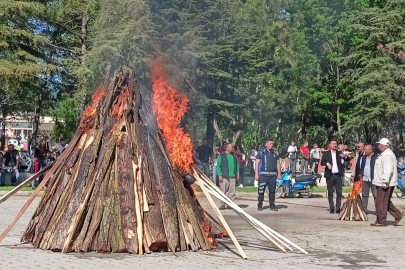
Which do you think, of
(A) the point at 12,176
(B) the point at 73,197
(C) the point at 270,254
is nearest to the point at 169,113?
(B) the point at 73,197

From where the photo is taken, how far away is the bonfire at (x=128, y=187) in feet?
32.2

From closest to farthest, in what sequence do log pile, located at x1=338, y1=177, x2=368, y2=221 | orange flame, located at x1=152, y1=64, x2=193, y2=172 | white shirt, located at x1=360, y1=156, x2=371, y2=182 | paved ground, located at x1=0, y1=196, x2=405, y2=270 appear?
1. paved ground, located at x1=0, y1=196, x2=405, y2=270
2. orange flame, located at x1=152, y1=64, x2=193, y2=172
3. log pile, located at x1=338, y1=177, x2=368, y2=221
4. white shirt, located at x1=360, y1=156, x2=371, y2=182

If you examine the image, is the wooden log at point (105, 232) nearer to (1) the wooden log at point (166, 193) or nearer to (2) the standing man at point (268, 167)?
(1) the wooden log at point (166, 193)

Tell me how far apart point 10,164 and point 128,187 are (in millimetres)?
16479

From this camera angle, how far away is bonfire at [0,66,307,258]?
9.83 metres

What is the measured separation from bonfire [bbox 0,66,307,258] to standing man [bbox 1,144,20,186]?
47.7 ft

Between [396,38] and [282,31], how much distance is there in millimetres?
8751

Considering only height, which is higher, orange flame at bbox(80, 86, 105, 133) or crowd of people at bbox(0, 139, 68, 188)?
orange flame at bbox(80, 86, 105, 133)

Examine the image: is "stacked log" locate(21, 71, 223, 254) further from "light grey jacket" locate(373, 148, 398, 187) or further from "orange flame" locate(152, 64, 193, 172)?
"light grey jacket" locate(373, 148, 398, 187)

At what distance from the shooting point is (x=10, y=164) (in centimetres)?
2542

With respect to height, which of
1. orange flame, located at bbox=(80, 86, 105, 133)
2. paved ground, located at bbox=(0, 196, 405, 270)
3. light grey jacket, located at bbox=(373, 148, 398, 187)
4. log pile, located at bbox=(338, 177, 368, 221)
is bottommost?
paved ground, located at bbox=(0, 196, 405, 270)

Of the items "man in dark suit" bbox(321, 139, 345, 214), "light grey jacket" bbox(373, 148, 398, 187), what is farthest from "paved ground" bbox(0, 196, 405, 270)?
"man in dark suit" bbox(321, 139, 345, 214)

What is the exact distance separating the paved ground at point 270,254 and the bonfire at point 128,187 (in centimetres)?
24

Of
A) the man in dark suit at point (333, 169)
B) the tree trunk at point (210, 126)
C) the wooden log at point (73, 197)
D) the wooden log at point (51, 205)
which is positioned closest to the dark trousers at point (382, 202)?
the man in dark suit at point (333, 169)
